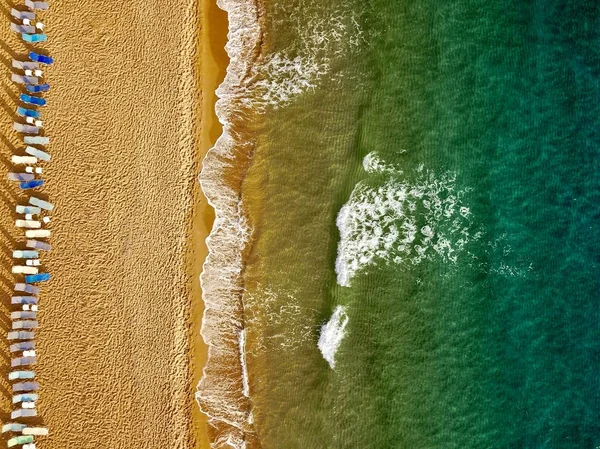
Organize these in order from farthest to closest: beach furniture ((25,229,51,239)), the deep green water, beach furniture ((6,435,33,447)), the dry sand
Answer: the deep green water, the dry sand, beach furniture ((25,229,51,239)), beach furniture ((6,435,33,447))

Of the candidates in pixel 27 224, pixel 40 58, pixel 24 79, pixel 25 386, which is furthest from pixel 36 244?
pixel 40 58

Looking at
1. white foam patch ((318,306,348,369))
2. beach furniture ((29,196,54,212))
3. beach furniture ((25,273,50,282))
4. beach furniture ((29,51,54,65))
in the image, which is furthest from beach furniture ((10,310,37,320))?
white foam patch ((318,306,348,369))

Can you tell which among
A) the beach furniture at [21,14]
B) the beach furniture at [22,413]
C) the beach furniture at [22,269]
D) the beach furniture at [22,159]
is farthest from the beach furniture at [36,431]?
the beach furniture at [21,14]

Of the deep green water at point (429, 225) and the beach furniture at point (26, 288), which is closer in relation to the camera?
the beach furniture at point (26, 288)

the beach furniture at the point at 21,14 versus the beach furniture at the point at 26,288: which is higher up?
the beach furniture at the point at 21,14

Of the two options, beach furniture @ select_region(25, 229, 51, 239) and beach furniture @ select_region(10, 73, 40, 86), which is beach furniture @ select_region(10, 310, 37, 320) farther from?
beach furniture @ select_region(10, 73, 40, 86)

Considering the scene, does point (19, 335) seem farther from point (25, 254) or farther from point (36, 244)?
point (36, 244)

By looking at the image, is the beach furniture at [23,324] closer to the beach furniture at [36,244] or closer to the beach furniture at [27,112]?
the beach furniture at [36,244]
